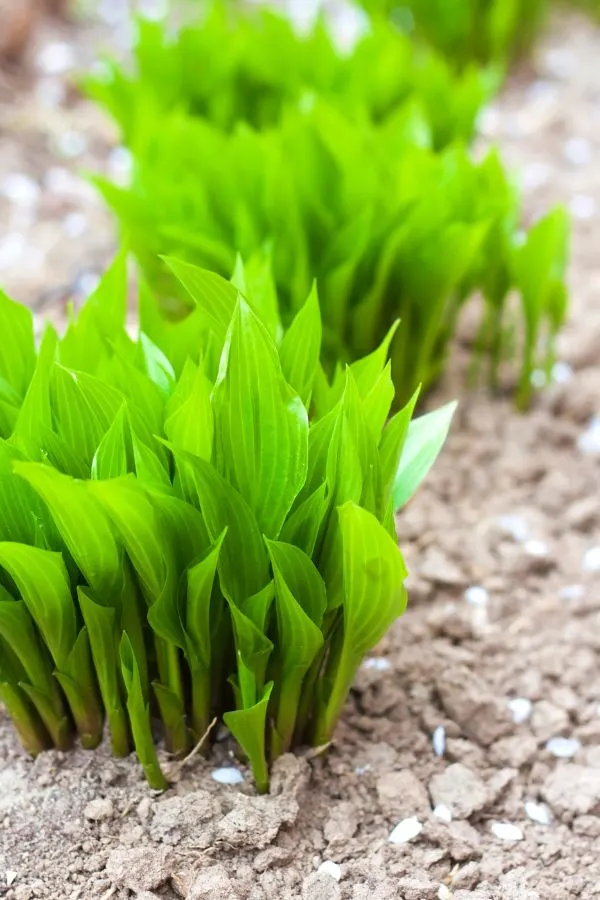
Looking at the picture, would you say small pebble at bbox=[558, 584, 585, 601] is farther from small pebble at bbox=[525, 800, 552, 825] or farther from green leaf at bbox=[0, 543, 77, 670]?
green leaf at bbox=[0, 543, 77, 670]

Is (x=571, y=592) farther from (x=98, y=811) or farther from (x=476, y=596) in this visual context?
(x=98, y=811)

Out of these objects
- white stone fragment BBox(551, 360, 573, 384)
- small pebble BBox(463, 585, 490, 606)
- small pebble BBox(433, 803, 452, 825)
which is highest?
white stone fragment BBox(551, 360, 573, 384)

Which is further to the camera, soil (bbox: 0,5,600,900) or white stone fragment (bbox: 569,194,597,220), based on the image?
white stone fragment (bbox: 569,194,597,220)

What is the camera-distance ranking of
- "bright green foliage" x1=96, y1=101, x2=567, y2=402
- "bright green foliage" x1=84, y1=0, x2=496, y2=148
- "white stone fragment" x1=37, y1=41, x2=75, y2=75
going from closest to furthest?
1. "bright green foliage" x1=96, y1=101, x2=567, y2=402
2. "bright green foliage" x1=84, y1=0, x2=496, y2=148
3. "white stone fragment" x1=37, y1=41, x2=75, y2=75

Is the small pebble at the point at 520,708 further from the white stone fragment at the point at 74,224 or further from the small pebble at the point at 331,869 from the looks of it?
the white stone fragment at the point at 74,224

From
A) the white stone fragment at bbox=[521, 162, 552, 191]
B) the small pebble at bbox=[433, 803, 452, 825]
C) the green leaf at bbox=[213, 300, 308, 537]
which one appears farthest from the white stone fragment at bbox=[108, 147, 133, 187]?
the small pebble at bbox=[433, 803, 452, 825]

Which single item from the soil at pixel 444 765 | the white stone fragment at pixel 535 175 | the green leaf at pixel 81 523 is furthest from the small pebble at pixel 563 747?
the white stone fragment at pixel 535 175

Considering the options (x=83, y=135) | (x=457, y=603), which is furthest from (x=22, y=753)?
(x=83, y=135)
